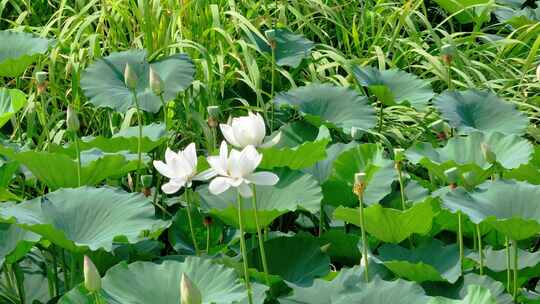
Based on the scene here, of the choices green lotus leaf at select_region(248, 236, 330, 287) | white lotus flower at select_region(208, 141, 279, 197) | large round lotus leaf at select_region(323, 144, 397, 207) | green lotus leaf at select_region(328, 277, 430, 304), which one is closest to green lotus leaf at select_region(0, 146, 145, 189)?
green lotus leaf at select_region(248, 236, 330, 287)

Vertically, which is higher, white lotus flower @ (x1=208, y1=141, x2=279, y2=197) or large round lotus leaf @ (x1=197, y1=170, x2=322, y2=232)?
white lotus flower @ (x1=208, y1=141, x2=279, y2=197)

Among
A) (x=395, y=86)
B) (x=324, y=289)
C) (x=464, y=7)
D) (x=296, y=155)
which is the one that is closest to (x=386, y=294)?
(x=324, y=289)

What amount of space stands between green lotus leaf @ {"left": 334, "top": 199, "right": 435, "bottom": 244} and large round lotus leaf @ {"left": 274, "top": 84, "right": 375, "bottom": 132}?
57 centimetres

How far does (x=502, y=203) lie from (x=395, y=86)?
0.86m

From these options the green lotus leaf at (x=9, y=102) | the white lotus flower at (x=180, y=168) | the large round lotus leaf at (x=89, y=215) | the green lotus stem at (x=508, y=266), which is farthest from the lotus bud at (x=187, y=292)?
the green lotus leaf at (x=9, y=102)

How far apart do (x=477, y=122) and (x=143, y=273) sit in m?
1.18

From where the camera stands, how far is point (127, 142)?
96.8 inches

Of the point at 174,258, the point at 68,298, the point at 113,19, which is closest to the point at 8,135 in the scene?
the point at 113,19

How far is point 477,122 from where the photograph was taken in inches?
105

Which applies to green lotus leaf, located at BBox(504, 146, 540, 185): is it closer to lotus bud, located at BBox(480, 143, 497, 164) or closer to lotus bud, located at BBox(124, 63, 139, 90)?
lotus bud, located at BBox(480, 143, 497, 164)

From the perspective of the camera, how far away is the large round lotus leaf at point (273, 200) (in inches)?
81.9

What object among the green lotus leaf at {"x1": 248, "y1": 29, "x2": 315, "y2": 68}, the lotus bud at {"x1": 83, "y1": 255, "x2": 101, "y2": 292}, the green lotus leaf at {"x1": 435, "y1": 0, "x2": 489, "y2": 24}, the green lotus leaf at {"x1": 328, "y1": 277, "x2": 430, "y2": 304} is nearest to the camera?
the lotus bud at {"x1": 83, "y1": 255, "x2": 101, "y2": 292}

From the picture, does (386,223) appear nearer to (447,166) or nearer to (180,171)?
(447,166)

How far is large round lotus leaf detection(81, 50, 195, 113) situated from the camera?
2.62m
